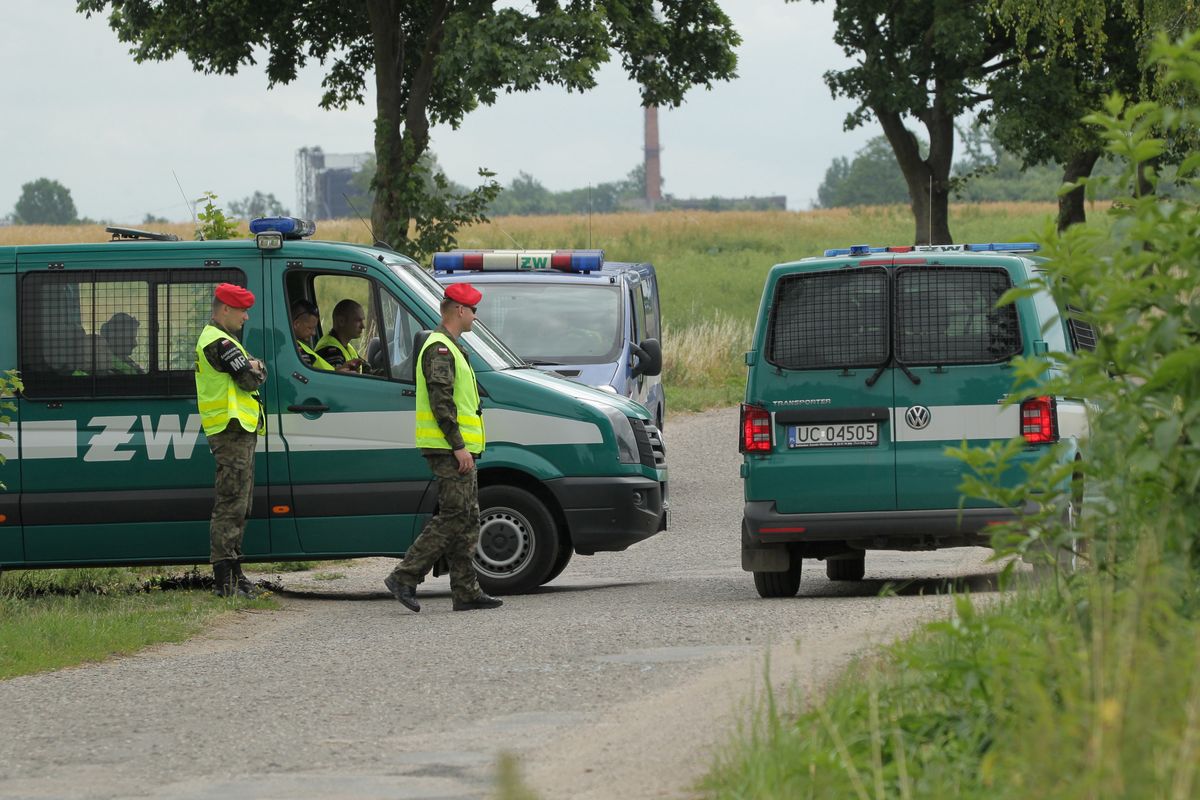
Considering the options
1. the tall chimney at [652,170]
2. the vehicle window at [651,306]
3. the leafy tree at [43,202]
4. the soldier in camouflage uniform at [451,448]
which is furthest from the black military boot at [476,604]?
the leafy tree at [43,202]

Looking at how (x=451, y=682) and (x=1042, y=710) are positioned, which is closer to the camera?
(x=1042, y=710)

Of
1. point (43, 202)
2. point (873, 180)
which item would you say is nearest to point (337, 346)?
point (873, 180)

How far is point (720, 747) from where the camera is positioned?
19.9 ft

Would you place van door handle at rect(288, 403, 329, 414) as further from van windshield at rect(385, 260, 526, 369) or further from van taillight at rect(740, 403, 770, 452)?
van taillight at rect(740, 403, 770, 452)

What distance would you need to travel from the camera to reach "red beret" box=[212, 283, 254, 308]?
11.2m

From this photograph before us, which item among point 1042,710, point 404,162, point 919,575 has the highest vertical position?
point 404,162

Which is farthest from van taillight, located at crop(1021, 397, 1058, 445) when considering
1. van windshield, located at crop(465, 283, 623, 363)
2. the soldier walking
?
Result: van windshield, located at crop(465, 283, 623, 363)

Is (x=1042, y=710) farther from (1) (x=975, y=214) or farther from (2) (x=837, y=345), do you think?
(1) (x=975, y=214)

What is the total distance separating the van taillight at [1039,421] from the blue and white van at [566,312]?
4584 mm

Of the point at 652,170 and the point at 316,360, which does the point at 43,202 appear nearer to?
the point at 652,170

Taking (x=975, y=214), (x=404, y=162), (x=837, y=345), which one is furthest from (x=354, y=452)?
(x=975, y=214)

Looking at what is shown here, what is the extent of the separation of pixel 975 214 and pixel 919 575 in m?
60.4

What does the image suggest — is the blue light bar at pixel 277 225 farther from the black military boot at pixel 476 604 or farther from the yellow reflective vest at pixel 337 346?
the black military boot at pixel 476 604

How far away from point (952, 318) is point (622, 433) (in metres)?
2.45
